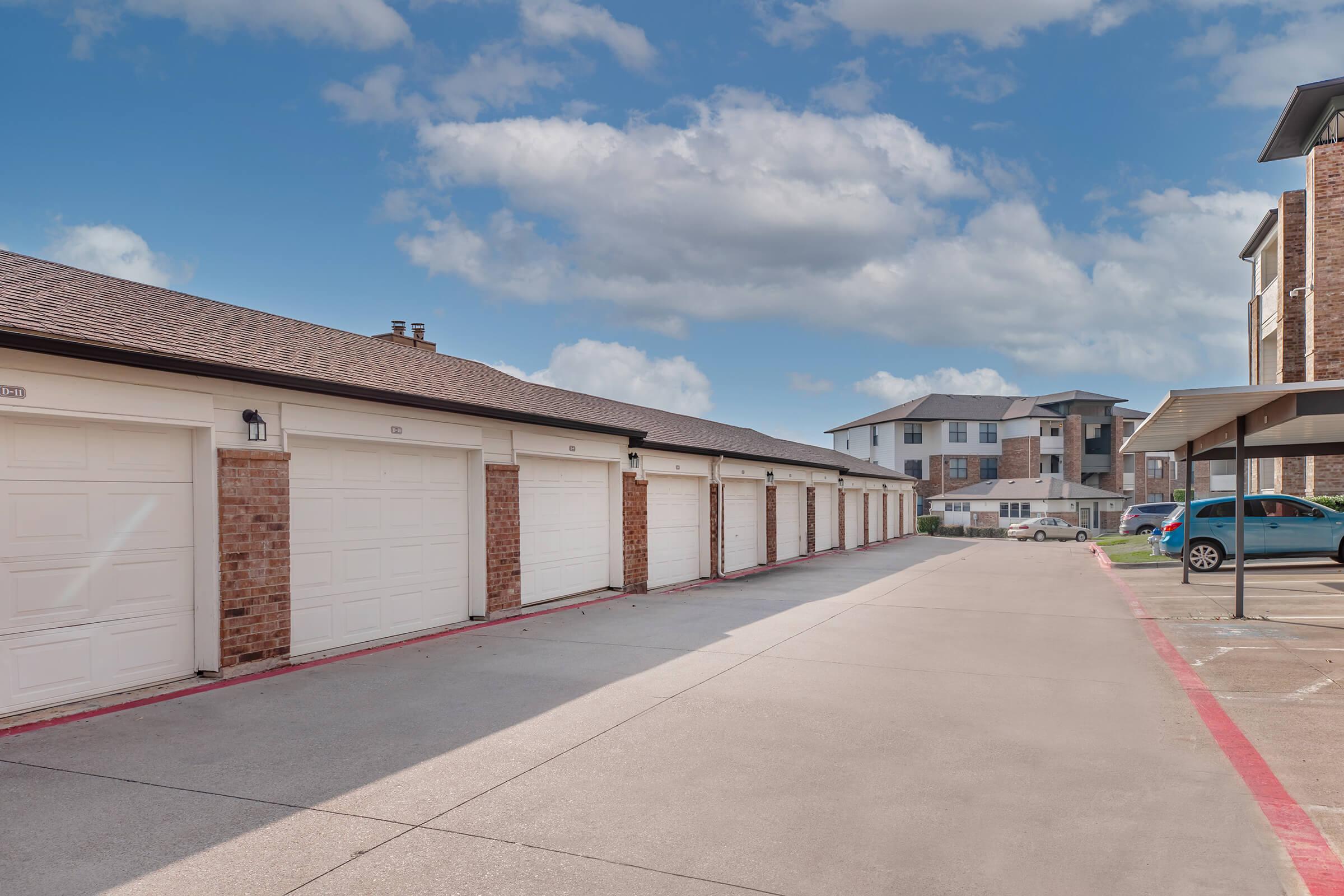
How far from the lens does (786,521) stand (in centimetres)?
2605

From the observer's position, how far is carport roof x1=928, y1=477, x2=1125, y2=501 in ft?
186

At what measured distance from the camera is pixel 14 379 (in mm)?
6969

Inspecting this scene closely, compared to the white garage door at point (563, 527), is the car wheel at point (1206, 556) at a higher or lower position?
lower

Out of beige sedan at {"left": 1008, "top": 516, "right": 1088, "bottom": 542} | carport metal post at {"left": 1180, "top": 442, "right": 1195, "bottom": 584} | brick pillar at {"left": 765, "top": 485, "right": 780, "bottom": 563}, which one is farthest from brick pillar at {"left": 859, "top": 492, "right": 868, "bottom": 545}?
carport metal post at {"left": 1180, "top": 442, "right": 1195, "bottom": 584}

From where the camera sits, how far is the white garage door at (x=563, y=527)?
1383 cm

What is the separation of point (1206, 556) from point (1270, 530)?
1.43 metres

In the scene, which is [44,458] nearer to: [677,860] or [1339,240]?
[677,860]

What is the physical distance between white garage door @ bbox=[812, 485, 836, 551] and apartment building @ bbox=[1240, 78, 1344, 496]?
13.9m

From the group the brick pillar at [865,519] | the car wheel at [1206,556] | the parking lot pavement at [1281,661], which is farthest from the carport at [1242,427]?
the brick pillar at [865,519]

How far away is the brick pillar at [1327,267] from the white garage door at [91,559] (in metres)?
26.5

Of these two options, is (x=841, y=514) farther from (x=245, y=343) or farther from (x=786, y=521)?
(x=245, y=343)

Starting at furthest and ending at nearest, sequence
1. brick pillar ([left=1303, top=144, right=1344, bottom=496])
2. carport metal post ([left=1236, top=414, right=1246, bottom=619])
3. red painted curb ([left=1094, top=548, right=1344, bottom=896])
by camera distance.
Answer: brick pillar ([left=1303, top=144, right=1344, bottom=496]) → carport metal post ([left=1236, top=414, right=1246, bottom=619]) → red painted curb ([left=1094, top=548, right=1344, bottom=896])

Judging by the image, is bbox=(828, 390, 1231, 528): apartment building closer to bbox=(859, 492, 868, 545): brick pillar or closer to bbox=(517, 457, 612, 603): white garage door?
bbox=(859, 492, 868, 545): brick pillar

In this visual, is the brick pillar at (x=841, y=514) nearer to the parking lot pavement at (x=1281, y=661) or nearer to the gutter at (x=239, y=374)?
the parking lot pavement at (x=1281, y=661)
